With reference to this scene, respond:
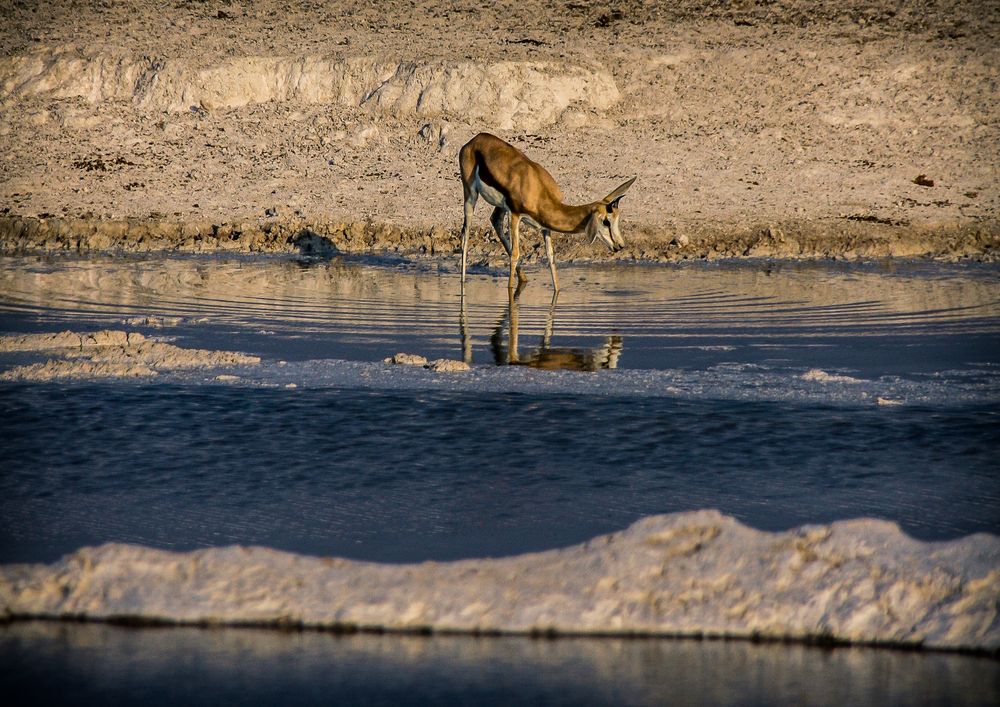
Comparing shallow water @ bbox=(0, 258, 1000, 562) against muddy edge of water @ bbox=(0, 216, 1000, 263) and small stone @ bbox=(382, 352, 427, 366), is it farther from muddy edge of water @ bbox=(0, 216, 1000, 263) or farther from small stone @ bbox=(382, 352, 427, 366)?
muddy edge of water @ bbox=(0, 216, 1000, 263)

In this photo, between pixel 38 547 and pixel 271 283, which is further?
pixel 271 283

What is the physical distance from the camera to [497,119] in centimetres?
3098

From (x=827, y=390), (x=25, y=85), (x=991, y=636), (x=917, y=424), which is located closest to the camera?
(x=991, y=636)

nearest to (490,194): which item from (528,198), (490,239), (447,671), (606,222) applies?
(528,198)

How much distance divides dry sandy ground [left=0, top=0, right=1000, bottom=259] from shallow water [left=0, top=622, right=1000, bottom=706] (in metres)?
18.1

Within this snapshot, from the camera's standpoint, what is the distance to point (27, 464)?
841cm

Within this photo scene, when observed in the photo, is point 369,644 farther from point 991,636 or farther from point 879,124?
point 879,124

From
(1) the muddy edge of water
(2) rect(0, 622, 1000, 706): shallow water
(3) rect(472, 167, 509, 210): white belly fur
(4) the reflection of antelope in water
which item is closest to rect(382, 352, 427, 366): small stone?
(4) the reflection of antelope in water

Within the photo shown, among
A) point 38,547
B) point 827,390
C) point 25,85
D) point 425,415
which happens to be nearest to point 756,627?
point 38,547

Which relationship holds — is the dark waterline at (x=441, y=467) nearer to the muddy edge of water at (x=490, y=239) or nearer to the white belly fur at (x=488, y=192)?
the white belly fur at (x=488, y=192)

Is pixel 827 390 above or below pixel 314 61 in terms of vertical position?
below

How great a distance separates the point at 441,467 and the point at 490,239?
653 inches

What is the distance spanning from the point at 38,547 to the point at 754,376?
6.49 m

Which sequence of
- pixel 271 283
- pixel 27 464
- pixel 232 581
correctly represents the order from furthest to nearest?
pixel 271 283, pixel 27 464, pixel 232 581
